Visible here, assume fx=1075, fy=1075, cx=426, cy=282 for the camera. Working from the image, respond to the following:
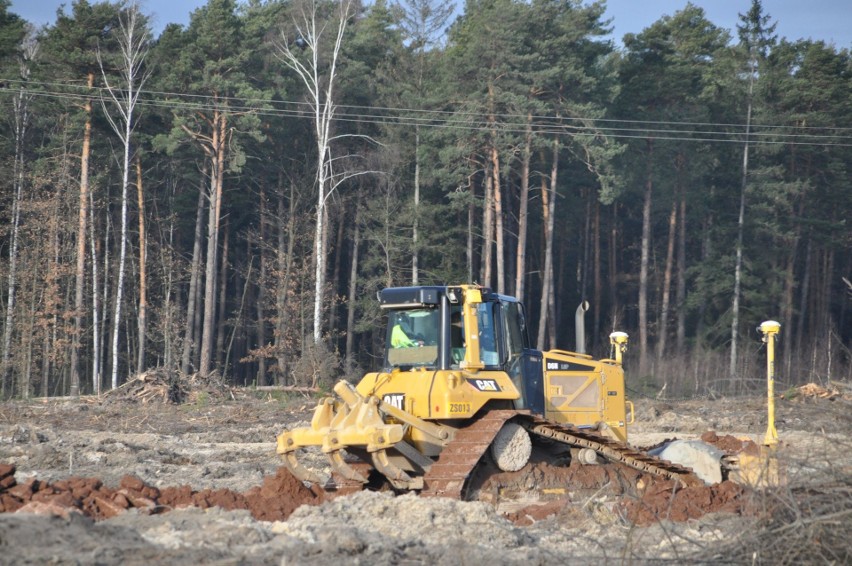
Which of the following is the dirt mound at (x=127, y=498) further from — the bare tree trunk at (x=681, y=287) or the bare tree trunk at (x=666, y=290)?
the bare tree trunk at (x=681, y=287)

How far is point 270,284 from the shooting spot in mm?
51094

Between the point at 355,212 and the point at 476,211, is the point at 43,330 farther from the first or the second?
the point at 476,211

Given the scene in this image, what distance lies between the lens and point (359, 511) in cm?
983

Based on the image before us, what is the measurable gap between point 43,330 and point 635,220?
32.4 meters

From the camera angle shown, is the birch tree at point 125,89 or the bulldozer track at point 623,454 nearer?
the bulldozer track at point 623,454

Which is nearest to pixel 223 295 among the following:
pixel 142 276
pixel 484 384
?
pixel 142 276

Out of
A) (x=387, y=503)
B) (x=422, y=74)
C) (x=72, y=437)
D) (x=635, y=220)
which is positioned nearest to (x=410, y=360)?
(x=387, y=503)

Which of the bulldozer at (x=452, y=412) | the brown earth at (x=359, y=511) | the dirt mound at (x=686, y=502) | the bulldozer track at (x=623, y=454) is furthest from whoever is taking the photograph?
the bulldozer track at (x=623, y=454)

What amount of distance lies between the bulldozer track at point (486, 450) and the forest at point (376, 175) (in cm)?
2078

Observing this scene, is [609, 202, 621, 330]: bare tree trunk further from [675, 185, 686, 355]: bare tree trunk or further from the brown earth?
the brown earth

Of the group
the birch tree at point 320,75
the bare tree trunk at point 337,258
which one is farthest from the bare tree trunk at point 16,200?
the bare tree trunk at point 337,258

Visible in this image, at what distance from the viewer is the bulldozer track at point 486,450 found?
36.0ft

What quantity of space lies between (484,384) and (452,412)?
2.19ft

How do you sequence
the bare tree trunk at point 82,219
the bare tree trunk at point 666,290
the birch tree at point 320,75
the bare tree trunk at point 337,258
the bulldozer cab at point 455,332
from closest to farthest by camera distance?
the bulldozer cab at point 455,332
the bare tree trunk at point 82,219
the birch tree at point 320,75
the bare tree trunk at point 337,258
the bare tree trunk at point 666,290
